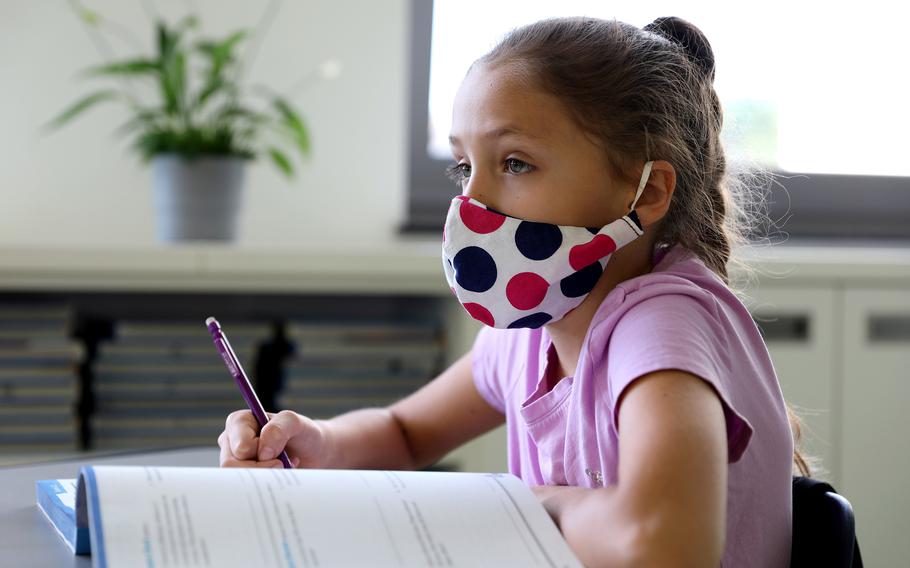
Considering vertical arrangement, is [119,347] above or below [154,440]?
above

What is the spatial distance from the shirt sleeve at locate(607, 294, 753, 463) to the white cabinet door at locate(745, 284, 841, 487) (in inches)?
46.2

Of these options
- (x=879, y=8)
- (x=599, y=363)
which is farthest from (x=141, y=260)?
(x=879, y=8)

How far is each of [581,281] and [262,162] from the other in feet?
4.63

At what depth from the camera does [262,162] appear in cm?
216

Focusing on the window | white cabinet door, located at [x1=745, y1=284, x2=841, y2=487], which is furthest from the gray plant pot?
white cabinet door, located at [x1=745, y1=284, x2=841, y2=487]

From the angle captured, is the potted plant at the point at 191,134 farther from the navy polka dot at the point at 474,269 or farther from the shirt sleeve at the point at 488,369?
the navy polka dot at the point at 474,269

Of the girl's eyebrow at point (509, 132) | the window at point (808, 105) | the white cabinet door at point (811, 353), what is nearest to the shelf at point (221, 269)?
the white cabinet door at point (811, 353)

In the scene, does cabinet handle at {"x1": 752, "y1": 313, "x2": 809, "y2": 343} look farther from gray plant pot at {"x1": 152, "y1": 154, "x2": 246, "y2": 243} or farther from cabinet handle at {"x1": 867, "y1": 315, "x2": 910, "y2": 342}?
gray plant pot at {"x1": 152, "y1": 154, "x2": 246, "y2": 243}

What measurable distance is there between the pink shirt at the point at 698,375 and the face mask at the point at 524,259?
0.05m

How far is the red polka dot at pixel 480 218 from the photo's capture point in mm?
859

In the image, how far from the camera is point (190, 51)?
1.98m

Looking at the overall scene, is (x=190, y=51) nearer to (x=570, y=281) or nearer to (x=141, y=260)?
(x=141, y=260)

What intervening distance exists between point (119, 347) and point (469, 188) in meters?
1.17

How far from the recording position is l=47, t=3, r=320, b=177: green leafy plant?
1890mm
